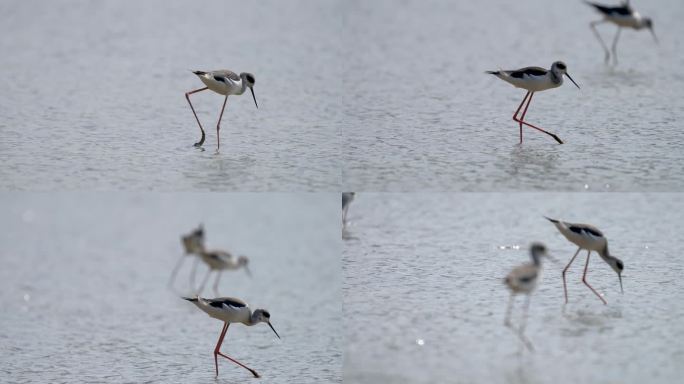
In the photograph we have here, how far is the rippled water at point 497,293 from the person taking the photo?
12.2 ft

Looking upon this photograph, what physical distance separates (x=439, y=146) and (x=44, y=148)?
1827mm

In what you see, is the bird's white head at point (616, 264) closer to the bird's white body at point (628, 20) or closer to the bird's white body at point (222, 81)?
the bird's white body at point (222, 81)

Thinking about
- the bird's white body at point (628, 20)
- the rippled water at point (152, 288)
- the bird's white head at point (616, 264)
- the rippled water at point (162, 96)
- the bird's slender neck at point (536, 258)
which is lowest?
the rippled water at point (152, 288)

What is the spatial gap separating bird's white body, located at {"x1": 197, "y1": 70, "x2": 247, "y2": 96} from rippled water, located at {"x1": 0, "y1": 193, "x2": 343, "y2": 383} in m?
1.02

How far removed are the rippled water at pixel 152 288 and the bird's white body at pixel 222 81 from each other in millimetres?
1024

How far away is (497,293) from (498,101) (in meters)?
1.78

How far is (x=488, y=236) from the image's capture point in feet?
16.9

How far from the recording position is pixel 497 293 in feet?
14.6

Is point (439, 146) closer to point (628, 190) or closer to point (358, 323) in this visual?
point (628, 190)

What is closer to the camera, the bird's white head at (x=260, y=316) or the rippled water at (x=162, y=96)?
the bird's white head at (x=260, y=316)

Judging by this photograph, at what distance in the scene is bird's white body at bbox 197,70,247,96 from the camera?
5121mm

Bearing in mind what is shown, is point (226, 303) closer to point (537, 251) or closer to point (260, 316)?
point (260, 316)

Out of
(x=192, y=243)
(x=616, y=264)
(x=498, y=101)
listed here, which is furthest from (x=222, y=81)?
(x=616, y=264)

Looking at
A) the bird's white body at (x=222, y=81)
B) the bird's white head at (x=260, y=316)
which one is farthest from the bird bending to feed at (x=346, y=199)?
the bird's white body at (x=222, y=81)
